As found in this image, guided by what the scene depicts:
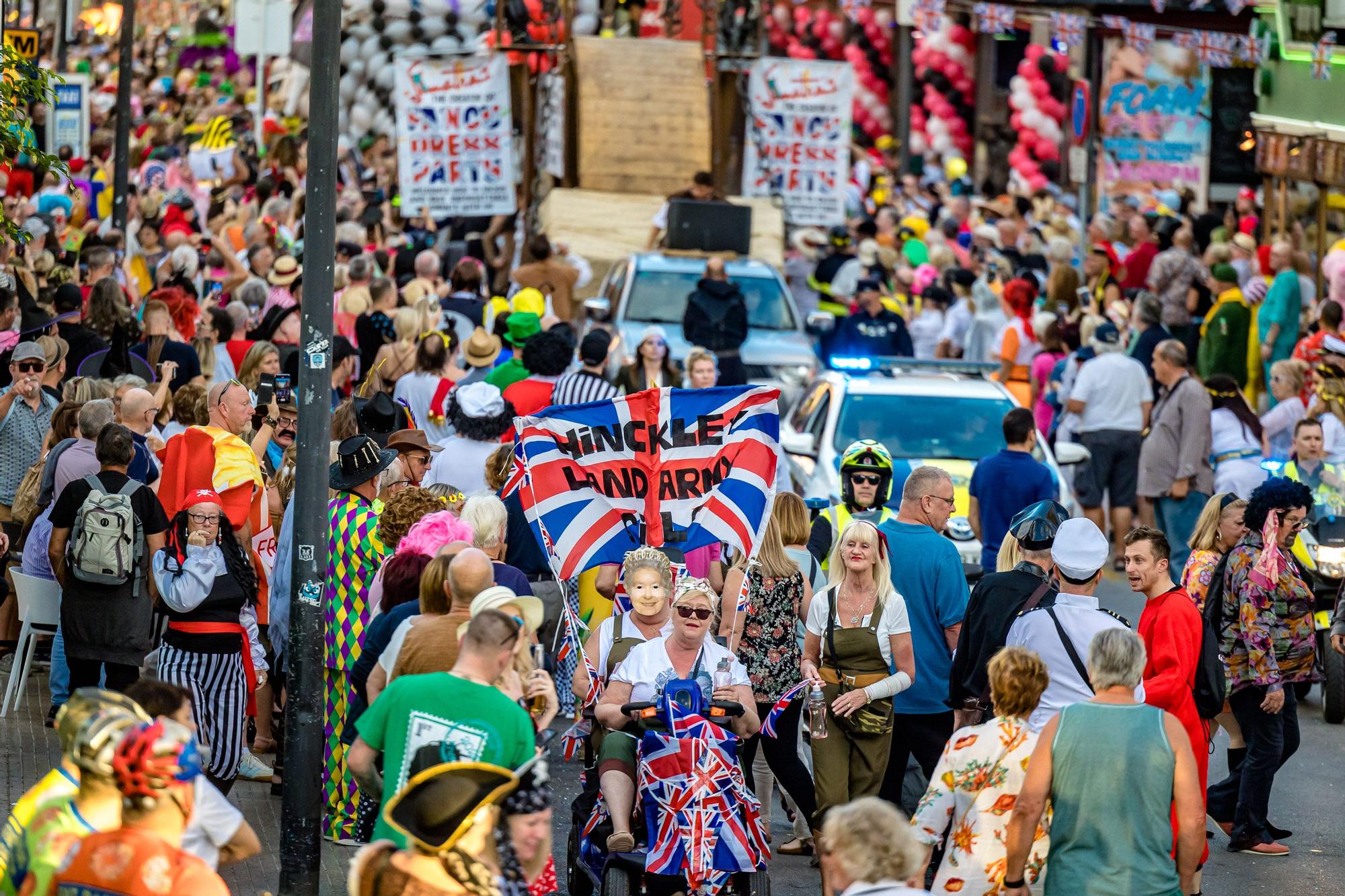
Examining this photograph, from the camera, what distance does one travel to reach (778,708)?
8.78 m

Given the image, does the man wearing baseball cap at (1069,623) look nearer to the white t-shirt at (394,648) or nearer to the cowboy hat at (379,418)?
the white t-shirt at (394,648)

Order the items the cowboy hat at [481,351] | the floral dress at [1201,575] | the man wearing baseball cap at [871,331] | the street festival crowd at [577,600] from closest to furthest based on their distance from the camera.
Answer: the street festival crowd at [577,600], the floral dress at [1201,575], the cowboy hat at [481,351], the man wearing baseball cap at [871,331]

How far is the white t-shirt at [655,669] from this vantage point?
7.83 meters

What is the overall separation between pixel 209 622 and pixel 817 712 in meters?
2.77

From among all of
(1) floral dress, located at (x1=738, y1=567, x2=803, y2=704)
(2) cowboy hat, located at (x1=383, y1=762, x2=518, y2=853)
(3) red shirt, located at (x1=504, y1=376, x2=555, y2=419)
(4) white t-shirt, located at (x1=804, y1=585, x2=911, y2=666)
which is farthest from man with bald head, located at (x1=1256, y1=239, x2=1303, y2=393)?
(2) cowboy hat, located at (x1=383, y1=762, x2=518, y2=853)

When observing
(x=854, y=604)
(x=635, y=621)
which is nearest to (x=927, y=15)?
(x=854, y=604)

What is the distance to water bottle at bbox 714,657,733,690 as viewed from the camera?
782cm

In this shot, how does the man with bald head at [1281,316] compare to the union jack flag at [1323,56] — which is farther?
the union jack flag at [1323,56]

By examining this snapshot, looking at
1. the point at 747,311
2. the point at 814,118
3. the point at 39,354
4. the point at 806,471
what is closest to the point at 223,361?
the point at 39,354

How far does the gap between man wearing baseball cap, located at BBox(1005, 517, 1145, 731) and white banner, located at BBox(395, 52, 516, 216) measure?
44.4ft

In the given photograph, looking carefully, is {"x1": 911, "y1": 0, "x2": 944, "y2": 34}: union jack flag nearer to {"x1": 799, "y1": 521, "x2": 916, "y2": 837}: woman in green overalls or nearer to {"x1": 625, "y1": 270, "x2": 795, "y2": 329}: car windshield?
{"x1": 625, "y1": 270, "x2": 795, "y2": 329}: car windshield

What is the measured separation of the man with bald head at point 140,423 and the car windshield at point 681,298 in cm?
907

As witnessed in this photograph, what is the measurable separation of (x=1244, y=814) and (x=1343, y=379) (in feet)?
16.9

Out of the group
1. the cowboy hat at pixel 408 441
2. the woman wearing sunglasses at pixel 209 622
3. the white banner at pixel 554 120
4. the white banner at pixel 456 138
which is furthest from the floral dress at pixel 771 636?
the white banner at pixel 554 120
